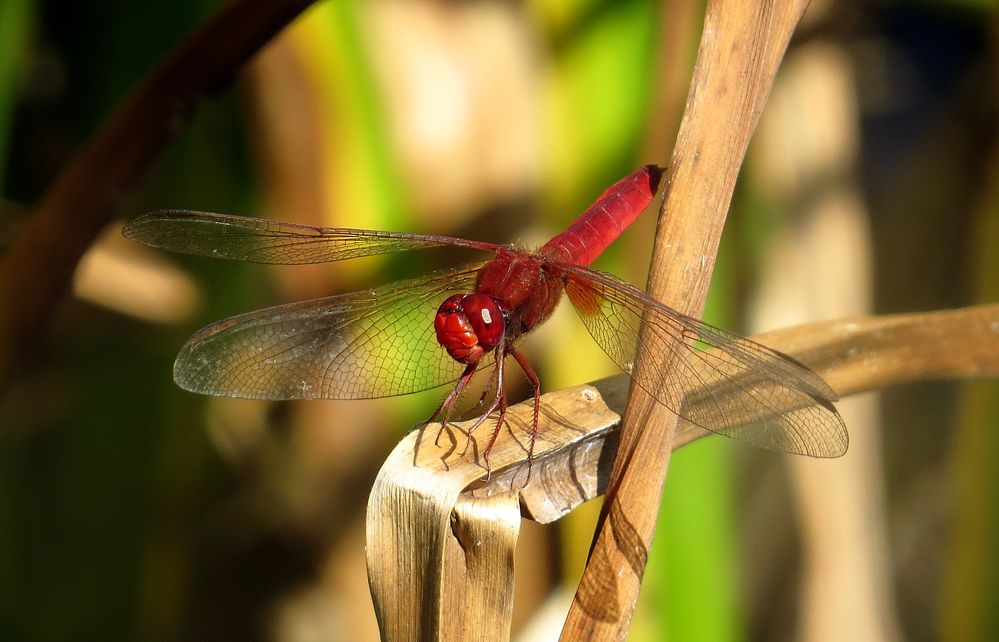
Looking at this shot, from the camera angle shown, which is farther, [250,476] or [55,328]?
[250,476]

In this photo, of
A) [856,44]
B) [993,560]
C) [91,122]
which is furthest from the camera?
[856,44]

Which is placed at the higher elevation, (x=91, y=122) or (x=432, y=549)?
(x=91, y=122)

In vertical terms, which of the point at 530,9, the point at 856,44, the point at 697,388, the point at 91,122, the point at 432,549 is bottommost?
the point at 432,549

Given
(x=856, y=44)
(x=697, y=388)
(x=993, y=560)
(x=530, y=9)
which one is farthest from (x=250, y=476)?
(x=856, y=44)

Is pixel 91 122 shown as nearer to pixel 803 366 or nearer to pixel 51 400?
pixel 51 400

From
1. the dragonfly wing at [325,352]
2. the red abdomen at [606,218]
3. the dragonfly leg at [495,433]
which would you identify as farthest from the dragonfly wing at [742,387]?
the dragonfly wing at [325,352]

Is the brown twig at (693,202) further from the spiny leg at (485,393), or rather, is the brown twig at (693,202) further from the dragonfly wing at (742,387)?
the spiny leg at (485,393)

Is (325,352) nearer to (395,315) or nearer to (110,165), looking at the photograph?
(395,315)
